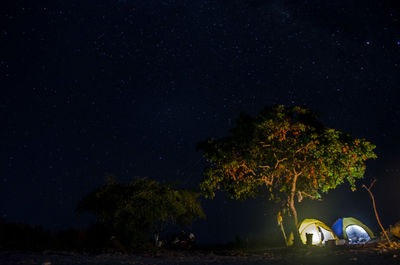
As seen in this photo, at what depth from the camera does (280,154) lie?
19016mm

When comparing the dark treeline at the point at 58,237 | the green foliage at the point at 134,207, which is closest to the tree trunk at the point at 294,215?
the green foliage at the point at 134,207

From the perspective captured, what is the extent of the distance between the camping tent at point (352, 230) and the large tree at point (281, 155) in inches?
243

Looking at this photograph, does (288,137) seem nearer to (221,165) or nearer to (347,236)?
(221,165)

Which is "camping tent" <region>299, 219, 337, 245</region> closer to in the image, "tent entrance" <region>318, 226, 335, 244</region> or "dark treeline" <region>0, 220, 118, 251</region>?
"tent entrance" <region>318, 226, 335, 244</region>

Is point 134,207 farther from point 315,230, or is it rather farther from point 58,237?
point 315,230

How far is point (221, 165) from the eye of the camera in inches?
756

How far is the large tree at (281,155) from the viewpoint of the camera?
1755 cm

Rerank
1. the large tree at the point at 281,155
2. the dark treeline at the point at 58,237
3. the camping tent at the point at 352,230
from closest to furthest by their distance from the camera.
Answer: the dark treeline at the point at 58,237, the large tree at the point at 281,155, the camping tent at the point at 352,230

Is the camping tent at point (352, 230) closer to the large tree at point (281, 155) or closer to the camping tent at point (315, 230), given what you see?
the camping tent at point (315, 230)

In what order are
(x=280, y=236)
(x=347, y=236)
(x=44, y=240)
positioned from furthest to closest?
(x=280, y=236) < (x=347, y=236) < (x=44, y=240)

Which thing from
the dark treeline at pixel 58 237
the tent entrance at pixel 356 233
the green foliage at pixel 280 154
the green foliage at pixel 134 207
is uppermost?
the green foliage at pixel 280 154

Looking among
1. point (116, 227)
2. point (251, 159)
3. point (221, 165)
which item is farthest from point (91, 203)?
point (251, 159)

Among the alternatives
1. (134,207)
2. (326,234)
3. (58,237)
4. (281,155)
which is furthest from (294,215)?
(58,237)

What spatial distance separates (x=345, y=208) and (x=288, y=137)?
79.0 ft
